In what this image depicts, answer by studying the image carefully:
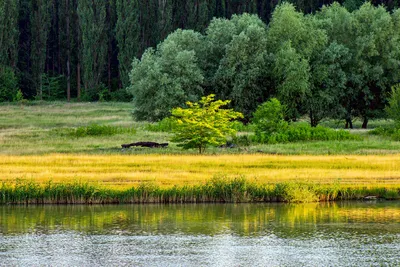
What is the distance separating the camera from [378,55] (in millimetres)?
75000

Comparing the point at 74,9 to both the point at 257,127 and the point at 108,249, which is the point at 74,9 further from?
the point at 108,249

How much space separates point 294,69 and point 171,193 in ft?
128

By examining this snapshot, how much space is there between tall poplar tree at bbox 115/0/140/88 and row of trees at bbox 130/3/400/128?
990 inches

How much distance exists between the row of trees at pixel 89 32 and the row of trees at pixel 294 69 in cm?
2424

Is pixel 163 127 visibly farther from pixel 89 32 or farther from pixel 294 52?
pixel 89 32

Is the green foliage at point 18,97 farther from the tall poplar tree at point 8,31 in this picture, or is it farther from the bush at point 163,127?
the bush at point 163,127

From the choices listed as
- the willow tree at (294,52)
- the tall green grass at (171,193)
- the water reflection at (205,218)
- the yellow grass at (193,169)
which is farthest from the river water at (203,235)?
the willow tree at (294,52)

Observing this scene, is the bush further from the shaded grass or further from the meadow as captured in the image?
the meadow

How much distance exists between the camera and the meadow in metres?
34.6

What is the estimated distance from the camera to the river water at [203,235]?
80.2 ft

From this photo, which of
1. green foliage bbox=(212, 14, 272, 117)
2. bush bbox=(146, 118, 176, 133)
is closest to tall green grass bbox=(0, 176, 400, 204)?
bush bbox=(146, 118, 176, 133)

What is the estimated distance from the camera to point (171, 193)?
3416 centimetres

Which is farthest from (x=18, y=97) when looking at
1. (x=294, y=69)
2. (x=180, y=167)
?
(x=180, y=167)

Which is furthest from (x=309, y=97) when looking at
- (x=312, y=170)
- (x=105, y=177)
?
(x=105, y=177)
